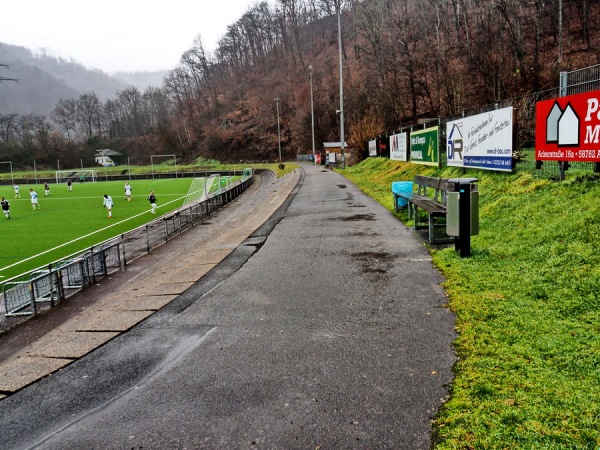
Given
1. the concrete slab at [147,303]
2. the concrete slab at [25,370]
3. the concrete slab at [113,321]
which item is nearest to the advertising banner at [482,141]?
the concrete slab at [147,303]

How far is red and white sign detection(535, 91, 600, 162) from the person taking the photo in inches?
345

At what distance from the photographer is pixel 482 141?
14.3 metres

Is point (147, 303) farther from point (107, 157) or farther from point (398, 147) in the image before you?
point (107, 157)

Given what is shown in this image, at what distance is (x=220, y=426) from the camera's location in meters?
3.93

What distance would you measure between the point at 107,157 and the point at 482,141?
116284 millimetres

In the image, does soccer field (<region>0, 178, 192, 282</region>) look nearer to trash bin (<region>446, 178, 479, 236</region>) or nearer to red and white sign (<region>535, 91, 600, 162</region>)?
trash bin (<region>446, 178, 479, 236</region>)

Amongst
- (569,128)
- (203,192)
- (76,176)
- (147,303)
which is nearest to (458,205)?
(569,128)

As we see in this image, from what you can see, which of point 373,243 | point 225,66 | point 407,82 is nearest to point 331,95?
point 407,82

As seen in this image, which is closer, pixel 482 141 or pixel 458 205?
pixel 458 205

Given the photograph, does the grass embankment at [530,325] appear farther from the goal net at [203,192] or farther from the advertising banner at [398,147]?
the goal net at [203,192]

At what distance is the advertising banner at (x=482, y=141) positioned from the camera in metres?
12.7

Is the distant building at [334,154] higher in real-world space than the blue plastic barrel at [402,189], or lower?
higher

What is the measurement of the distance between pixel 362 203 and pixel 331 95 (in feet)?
216

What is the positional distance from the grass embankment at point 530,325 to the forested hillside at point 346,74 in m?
18.4
